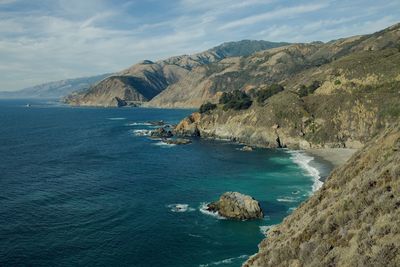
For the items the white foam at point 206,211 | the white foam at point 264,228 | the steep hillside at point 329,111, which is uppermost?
the steep hillside at point 329,111

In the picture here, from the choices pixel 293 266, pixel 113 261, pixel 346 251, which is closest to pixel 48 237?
pixel 113 261

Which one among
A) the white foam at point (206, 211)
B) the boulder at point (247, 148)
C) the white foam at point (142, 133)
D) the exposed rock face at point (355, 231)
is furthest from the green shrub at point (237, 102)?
the exposed rock face at point (355, 231)

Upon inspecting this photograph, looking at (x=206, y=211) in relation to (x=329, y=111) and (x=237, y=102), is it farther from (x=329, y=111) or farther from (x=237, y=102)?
(x=237, y=102)

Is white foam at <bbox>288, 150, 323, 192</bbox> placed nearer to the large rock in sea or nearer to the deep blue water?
the deep blue water

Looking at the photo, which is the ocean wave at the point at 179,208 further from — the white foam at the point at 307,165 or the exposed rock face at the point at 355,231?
the exposed rock face at the point at 355,231

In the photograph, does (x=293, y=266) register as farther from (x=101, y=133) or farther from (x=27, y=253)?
(x=101, y=133)

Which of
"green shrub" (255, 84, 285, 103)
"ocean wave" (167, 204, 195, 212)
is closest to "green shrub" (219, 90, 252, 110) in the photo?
"green shrub" (255, 84, 285, 103)

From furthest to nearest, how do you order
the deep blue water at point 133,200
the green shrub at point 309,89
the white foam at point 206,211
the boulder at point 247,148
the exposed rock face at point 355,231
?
the green shrub at point 309,89 → the boulder at point 247,148 → the white foam at point 206,211 → the deep blue water at point 133,200 → the exposed rock face at point 355,231
